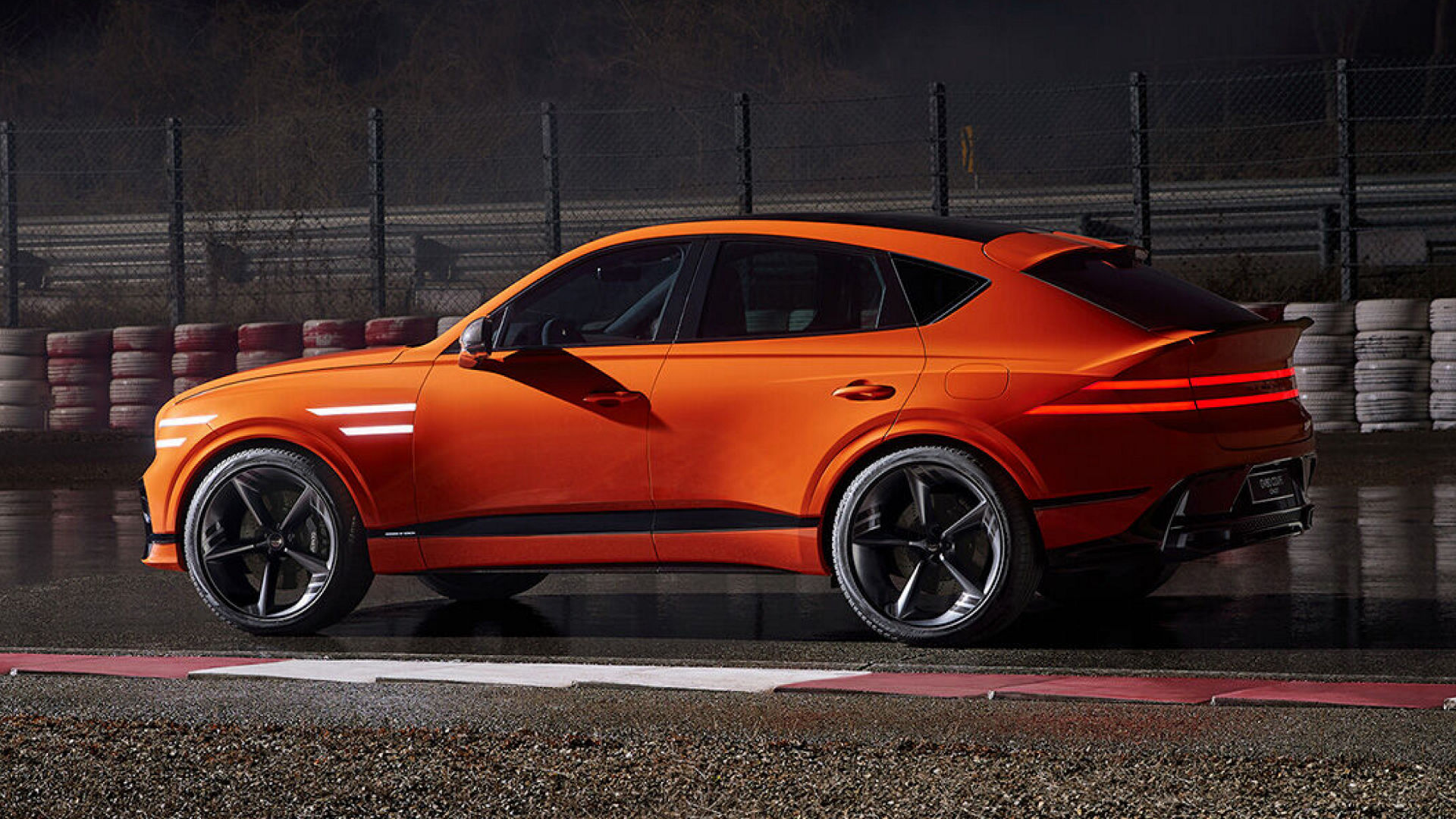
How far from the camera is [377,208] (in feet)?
63.6

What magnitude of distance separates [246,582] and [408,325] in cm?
973

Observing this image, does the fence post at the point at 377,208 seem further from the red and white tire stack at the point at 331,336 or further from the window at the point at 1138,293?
the window at the point at 1138,293

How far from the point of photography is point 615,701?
626 centimetres

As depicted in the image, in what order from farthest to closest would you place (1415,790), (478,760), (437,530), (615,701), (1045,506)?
(437,530)
(1045,506)
(615,701)
(478,760)
(1415,790)

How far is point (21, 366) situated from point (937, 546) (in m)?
13.4

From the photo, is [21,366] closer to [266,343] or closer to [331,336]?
[266,343]

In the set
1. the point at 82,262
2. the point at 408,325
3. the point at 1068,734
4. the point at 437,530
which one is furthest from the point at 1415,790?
the point at 82,262

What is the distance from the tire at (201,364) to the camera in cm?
1780

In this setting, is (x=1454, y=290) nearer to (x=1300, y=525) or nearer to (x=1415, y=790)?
(x=1300, y=525)

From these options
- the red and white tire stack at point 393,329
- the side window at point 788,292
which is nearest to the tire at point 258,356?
the red and white tire stack at point 393,329

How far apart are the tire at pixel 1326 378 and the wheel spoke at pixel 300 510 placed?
9.77m

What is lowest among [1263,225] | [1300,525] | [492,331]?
[1300,525]

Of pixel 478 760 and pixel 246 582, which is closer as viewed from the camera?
pixel 478 760

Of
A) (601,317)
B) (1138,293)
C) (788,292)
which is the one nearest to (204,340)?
(601,317)
